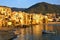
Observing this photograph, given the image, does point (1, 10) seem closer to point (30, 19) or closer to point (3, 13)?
point (3, 13)

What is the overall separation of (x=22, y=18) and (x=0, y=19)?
32.3 meters

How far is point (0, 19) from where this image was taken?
108125 mm

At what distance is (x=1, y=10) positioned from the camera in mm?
113750

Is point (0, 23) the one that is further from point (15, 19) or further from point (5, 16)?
point (15, 19)

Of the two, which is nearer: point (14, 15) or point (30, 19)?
point (14, 15)

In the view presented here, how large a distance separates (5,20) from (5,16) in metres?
3.62

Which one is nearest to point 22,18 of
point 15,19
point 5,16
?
point 15,19

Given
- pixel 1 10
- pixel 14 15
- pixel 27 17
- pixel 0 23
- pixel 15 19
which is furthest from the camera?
pixel 27 17

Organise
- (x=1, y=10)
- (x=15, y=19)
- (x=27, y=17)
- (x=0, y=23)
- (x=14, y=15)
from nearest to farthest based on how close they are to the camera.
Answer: (x=0, y=23) → (x=1, y=10) → (x=15, y=19) → (x=14, y=15) → (x=27, y=17)

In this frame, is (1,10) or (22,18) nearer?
(1,10)

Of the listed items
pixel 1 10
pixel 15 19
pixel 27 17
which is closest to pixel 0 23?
pixel 1 10

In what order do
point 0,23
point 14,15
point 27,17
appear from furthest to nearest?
point 27,17
point 14,15
point 0,23

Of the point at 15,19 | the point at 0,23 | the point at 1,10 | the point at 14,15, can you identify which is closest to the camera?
the point at 0,23

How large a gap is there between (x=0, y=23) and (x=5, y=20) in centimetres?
669
